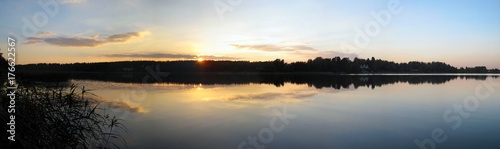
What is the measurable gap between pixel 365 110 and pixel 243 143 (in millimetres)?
8054

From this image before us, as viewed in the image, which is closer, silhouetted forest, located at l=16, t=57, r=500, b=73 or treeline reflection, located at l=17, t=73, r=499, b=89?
treeline reflection, located at l=17, t=73, r=499, b=89

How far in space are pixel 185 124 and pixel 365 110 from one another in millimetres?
8117

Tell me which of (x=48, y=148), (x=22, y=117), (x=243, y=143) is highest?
(x=22, y=117)

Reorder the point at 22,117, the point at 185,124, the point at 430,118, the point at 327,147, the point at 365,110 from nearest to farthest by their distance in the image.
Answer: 1. the point at 22,117
2. the point at 327,147
3. the point at 185,124
4. the point at 430,118
5. the point at 365,110

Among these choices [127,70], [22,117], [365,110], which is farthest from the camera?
[127,70]

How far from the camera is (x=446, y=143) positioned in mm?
7824

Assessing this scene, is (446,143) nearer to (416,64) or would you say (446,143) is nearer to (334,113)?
(334,113)

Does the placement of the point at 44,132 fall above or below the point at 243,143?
above

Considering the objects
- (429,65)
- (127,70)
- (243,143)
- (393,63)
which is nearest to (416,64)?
(429,65)

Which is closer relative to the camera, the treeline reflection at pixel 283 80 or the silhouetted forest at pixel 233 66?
the treeline reflection at pixel 283 80

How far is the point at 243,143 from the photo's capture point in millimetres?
7824

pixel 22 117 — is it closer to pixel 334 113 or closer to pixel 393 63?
pixel 334 113

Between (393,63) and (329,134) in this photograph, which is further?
(393,63)

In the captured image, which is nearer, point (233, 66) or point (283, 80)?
point (283, 80)
